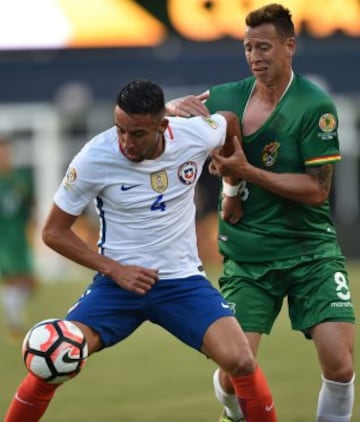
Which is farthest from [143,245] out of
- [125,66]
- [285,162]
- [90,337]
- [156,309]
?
[125,66]

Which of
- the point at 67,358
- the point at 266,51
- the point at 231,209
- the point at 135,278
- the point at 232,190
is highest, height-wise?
the point at 266,51

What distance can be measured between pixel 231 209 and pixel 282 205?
30cm

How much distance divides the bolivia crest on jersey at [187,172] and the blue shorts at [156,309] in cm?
54

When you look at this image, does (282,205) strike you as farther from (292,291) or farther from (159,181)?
(159,181)

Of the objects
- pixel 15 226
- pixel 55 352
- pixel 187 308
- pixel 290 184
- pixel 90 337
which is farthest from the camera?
pixel 15 226

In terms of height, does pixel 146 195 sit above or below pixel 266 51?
below

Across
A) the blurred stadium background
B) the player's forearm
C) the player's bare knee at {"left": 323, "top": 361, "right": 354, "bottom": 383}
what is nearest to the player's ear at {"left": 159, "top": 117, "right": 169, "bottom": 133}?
the player's forearm

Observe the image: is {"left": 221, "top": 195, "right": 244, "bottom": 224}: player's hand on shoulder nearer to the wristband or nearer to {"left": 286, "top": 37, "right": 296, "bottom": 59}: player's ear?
the wristband

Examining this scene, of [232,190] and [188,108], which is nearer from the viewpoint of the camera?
[188,108]

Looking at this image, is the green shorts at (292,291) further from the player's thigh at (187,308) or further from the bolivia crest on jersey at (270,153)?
the bolivia crest on jersey at (270,153)

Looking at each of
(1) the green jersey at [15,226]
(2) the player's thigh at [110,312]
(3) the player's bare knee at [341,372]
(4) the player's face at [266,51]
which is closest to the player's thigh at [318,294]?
(3) the player's bare knee at [341,372]

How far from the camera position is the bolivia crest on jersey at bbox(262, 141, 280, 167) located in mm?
8453

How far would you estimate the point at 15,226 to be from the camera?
17.4 m

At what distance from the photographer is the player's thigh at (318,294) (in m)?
8.33
